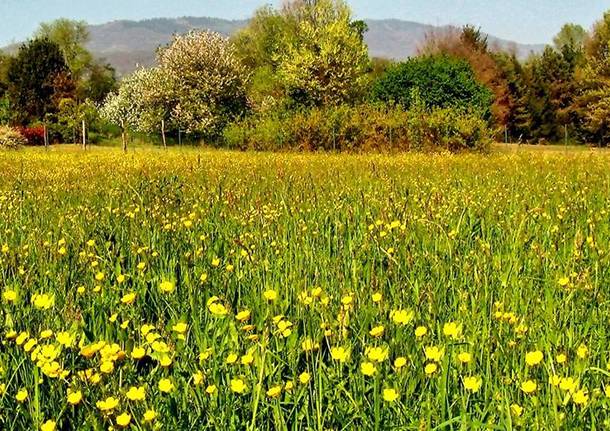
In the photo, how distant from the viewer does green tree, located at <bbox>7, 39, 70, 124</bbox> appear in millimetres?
46256

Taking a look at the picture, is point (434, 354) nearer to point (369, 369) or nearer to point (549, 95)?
point (369, 369)

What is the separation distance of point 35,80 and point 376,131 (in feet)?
123

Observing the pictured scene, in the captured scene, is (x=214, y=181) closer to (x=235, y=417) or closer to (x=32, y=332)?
(x=32, y=332)

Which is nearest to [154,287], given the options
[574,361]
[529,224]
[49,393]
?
[49,393]

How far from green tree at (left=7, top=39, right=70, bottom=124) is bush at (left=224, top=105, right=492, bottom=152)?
3068 centimetres

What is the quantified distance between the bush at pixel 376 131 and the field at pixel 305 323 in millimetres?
13915

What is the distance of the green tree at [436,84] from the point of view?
2767 centimetres

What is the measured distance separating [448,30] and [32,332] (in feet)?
172

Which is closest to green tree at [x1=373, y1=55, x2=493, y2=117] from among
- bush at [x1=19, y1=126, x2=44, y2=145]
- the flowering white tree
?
the flowering white tree

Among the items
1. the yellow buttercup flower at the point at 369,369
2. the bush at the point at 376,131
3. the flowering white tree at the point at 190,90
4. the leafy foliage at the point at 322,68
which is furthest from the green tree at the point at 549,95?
the yellow buttercup flower at the point at 369,369

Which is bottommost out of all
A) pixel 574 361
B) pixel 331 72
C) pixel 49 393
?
pixel 49 393

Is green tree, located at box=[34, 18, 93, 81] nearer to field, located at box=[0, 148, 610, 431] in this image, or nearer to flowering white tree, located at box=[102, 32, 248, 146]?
flowering white tree, located at box=[102, 32, 248, 146]

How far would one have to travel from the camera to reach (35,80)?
47719 mm

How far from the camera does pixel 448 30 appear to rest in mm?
50562
